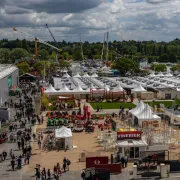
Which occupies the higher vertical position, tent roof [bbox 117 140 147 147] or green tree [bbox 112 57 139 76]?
green tree [bbox 112 57 139 76]

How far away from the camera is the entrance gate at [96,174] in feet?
66.5

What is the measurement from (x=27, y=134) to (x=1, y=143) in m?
2.40

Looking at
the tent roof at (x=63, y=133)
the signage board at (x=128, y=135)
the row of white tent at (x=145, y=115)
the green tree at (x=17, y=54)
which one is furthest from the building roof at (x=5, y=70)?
the green tree at (x=17, y=54)

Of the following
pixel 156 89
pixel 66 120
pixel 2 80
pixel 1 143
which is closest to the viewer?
pixel 1 143

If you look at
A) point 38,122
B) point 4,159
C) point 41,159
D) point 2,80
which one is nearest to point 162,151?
point 41,159

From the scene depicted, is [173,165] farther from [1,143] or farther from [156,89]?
[156,89]

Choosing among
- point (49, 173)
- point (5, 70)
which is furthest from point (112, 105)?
point (49, 173)

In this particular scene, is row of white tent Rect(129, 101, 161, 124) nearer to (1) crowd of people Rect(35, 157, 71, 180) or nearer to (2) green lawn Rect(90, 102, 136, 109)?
(2) green lawn Rect(90, 102, 136, 109)

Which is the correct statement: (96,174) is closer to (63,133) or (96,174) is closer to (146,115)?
(63,133)

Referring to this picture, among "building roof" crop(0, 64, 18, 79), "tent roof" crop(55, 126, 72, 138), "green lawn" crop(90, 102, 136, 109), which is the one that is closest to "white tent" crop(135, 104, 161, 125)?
"tent roof" crop(55, 126, 72, 138)

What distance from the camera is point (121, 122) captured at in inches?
1507

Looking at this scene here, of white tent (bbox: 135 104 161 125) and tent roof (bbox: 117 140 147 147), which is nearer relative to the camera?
tent roof (bbox: 117 140 147 147)

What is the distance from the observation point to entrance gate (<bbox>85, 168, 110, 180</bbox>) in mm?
20266

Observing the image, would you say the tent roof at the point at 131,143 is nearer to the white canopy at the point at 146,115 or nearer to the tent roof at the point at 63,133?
the tent roof at the point at 63,133
